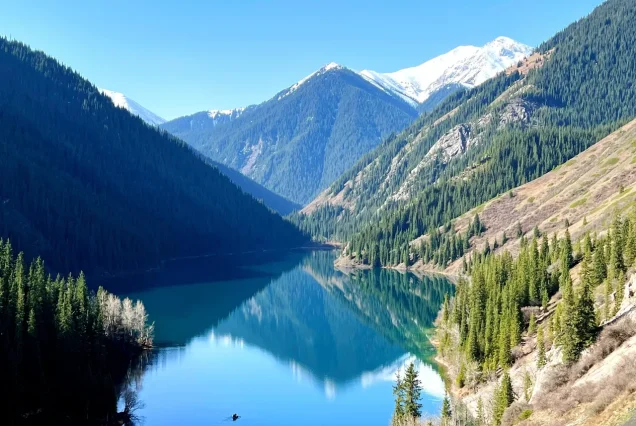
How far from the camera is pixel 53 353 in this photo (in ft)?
243

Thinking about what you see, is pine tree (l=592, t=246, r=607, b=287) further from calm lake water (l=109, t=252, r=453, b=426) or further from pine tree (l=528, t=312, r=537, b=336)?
calm lake water (l=109, t=252, r=453, b=426)

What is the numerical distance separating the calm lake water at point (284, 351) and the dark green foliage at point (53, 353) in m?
6.90

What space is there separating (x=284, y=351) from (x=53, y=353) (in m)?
53.9

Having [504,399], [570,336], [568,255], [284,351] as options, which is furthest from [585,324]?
[284,351]

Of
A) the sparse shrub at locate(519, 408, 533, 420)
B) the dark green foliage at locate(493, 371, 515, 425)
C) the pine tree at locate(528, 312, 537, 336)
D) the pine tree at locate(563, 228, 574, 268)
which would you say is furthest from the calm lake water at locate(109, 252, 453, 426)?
the sparse shrub at locate(519, 408, 533, 420)

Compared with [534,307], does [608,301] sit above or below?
below

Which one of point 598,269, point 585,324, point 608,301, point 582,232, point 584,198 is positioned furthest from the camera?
point 584,198

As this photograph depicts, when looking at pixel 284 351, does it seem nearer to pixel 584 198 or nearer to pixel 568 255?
pixel 568 255

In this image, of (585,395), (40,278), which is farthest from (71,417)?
(585,395)

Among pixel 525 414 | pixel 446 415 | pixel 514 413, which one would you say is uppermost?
pixel 525 414

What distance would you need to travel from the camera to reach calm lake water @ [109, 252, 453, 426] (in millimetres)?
79625

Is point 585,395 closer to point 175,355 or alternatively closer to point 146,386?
point 146,386

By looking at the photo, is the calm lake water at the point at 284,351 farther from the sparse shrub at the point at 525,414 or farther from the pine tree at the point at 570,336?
the sparse shrub at the point at 525,414

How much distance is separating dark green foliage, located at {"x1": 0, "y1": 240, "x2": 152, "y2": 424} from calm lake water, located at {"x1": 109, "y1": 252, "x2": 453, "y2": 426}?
22.7 feet
